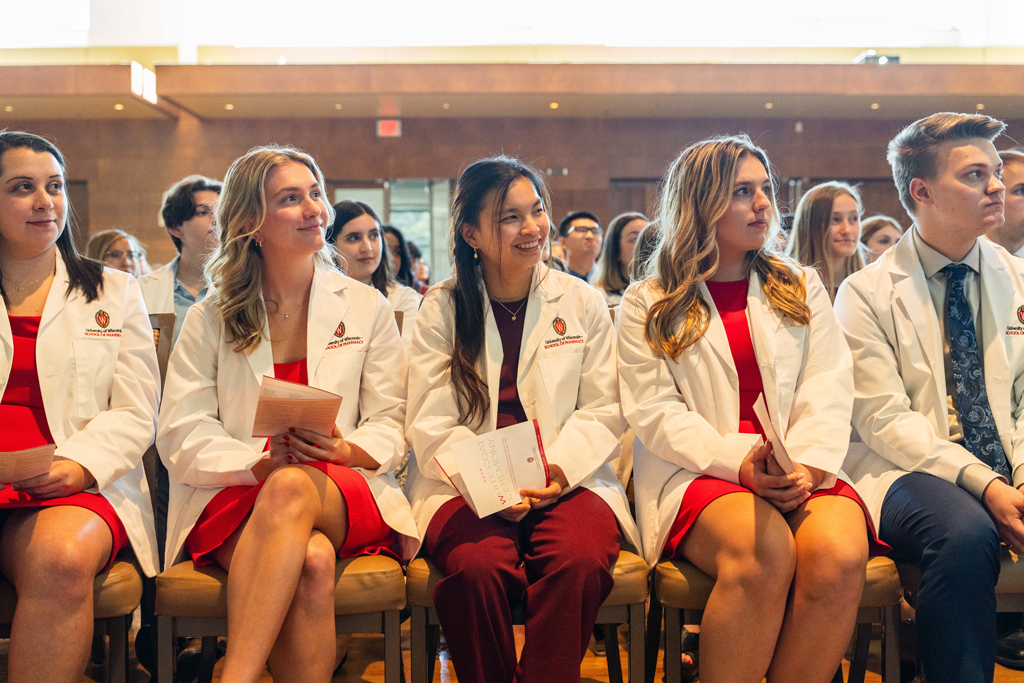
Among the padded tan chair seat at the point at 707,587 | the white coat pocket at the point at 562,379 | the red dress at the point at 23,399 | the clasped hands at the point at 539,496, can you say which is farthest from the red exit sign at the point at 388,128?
the padded tan chair seat at the point at 707,587

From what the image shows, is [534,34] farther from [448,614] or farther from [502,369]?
[448,614]

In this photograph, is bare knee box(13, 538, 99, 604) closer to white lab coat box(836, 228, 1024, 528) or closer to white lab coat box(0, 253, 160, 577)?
white lab coat box(0, 253, 160, 577)

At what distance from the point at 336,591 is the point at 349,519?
175 mm

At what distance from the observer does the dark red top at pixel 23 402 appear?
2.10 meters

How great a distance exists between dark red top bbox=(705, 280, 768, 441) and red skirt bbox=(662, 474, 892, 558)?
0.73 feet

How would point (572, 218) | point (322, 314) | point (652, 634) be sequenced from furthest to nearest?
point (572, 218)
point (322, 314)
point (652, 634)

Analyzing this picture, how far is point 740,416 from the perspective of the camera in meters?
2.18

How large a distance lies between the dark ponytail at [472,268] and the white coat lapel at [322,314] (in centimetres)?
33

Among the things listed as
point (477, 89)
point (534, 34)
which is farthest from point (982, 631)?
point (534, 34)

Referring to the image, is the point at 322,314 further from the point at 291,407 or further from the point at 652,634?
the point at 652,634

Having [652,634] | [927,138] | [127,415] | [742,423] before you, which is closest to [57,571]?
[127,415]

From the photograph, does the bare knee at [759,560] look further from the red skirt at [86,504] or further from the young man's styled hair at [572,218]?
the young man's styled hair at [572,218]

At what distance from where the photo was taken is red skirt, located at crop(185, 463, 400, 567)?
1.92 metres

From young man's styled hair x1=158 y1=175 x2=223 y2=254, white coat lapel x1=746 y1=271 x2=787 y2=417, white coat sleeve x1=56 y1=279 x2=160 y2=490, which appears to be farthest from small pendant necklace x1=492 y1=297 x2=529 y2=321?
young man's styled hair x1=158 y1=175 x2=223 y2=254
